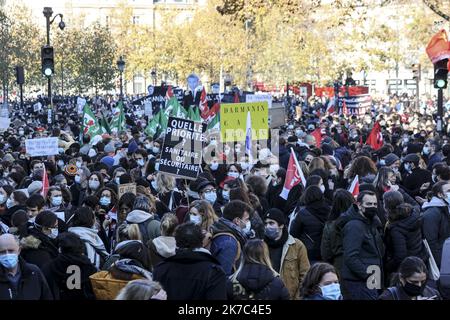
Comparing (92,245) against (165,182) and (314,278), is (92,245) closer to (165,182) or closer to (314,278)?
(314,278)

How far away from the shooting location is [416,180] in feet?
43.6

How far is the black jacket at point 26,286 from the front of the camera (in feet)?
23.2

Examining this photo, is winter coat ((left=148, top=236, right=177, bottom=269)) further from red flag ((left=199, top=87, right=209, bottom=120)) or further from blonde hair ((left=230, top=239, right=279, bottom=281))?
red flag ((left=199, top=87, right=209, bottom=120))

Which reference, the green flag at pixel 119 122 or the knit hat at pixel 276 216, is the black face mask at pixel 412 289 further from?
the green flag at pixel 119 122

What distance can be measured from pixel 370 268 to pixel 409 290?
1704mm

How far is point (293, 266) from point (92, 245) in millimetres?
1776

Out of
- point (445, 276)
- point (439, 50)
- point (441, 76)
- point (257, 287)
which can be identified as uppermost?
point (439, 50)

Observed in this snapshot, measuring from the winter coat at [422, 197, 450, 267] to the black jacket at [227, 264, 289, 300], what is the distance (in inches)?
129

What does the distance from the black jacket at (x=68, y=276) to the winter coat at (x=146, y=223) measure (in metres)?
1.59

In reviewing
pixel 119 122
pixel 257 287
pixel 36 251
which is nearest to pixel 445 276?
pixel 257 287

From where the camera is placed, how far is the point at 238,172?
1422 cm

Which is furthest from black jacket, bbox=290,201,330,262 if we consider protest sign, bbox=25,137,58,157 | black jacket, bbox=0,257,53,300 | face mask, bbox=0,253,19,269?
protest sign, bbox=25,137,58,157
